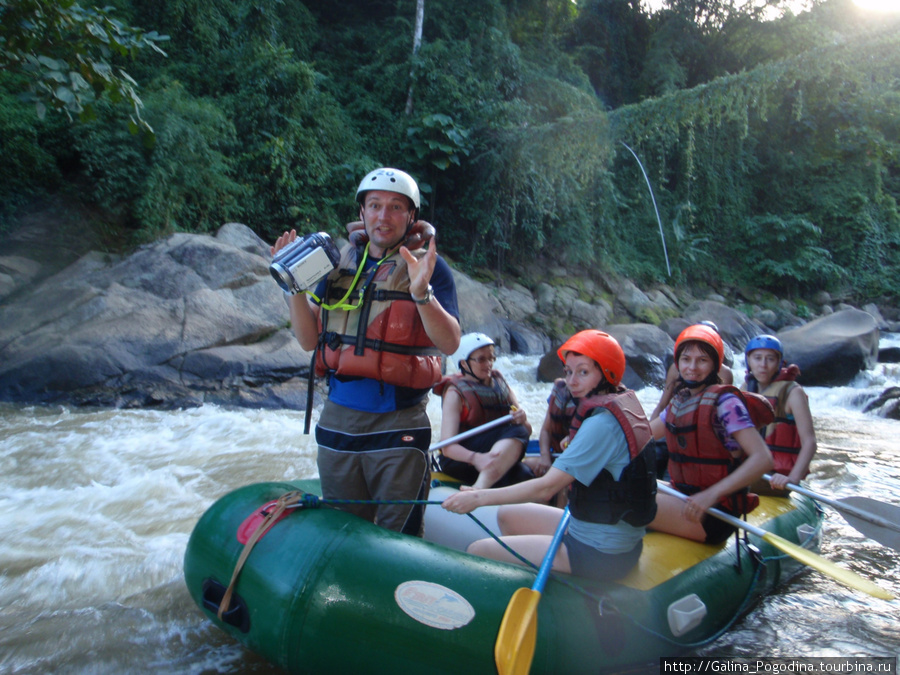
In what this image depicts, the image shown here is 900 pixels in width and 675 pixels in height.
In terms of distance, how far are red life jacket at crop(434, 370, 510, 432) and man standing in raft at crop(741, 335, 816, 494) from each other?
1.47 meters

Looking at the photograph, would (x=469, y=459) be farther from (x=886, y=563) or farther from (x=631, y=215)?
(x=631, y=215)

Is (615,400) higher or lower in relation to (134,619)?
higher

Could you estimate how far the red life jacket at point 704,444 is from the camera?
2.63 meters

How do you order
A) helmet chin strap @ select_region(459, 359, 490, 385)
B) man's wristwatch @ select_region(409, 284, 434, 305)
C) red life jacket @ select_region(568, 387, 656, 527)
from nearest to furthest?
man's wristwatch @ select_region(409, 284, 434, 305) → red life jacket @ select_region(568, 387, 656, 527) → helmet chin strap @ select_region(459, 359, 490, 385)

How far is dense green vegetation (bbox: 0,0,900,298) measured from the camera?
7.81 meters

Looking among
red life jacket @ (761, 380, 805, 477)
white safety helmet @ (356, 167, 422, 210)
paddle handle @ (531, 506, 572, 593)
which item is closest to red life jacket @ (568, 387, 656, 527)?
paddle handle @ (531, 506, 572, 593)

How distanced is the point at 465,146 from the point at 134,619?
10832 millimetres

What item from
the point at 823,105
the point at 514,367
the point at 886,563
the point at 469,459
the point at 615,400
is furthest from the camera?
the point at 823,105

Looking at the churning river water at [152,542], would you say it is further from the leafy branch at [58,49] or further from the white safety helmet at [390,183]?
the leafy branch at [58,49]

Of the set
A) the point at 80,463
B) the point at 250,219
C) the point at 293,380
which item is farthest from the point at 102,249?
the point at 80,463

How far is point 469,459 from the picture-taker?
3160mm

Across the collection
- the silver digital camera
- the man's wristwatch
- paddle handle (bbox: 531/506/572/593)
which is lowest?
paddle handle (bbox: 531/506/572/593)

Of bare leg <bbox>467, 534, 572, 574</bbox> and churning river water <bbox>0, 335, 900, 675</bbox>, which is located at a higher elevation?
bare leg <bbox>467, 534, 572, 574</bbox>

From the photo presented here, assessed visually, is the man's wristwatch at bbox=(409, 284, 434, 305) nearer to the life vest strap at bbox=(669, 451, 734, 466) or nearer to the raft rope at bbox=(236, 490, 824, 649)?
the raft rope at bbox=(236, 490, 824, 649)
